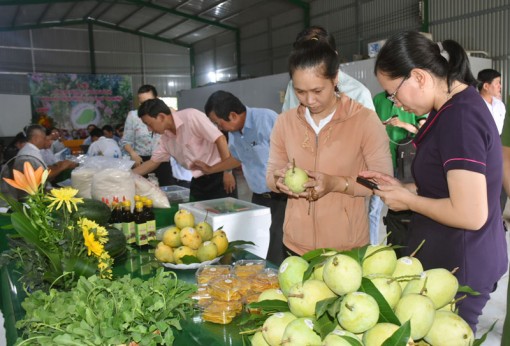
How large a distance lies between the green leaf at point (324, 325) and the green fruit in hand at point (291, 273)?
0.35 feet

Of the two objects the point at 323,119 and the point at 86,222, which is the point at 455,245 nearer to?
the point at 323,119

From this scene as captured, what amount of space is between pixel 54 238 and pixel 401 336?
4.02 ft

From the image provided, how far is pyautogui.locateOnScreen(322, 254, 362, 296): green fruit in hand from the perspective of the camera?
2.60 feet

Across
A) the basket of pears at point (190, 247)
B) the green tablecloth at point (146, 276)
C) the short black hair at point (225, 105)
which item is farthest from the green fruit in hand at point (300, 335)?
the short black hair at point (225, 105)

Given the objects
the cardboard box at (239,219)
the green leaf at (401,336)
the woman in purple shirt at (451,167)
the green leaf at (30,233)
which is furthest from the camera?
the cardboard box at (239,219)

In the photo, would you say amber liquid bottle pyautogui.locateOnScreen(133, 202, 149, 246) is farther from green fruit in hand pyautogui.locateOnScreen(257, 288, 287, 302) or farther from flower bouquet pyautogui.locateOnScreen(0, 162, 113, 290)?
green fruit in hand pyautogui.locateOnScreen(257, 288, 287, 302)

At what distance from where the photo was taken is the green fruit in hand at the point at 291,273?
2.95 ft

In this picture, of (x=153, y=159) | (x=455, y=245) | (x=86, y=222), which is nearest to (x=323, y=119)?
(x=455, y=245)

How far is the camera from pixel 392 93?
1411 millimetres

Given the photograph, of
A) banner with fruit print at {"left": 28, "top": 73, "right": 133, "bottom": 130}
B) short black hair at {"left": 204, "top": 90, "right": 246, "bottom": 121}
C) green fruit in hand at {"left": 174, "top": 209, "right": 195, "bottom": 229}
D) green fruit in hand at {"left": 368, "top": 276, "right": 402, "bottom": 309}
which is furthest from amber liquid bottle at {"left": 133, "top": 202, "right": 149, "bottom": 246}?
banner with fruit print at {"left": 28, "top": 73, "right": 133, "bottom": 130}

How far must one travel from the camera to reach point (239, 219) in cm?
234

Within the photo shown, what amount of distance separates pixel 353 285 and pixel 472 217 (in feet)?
1.91

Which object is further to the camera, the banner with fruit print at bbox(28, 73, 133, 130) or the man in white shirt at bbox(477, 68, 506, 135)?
the banner with fruit print at bbox(28, 73, 133, 130)

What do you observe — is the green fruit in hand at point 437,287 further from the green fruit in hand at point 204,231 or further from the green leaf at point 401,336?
the green fruit in hand at point 204,231
